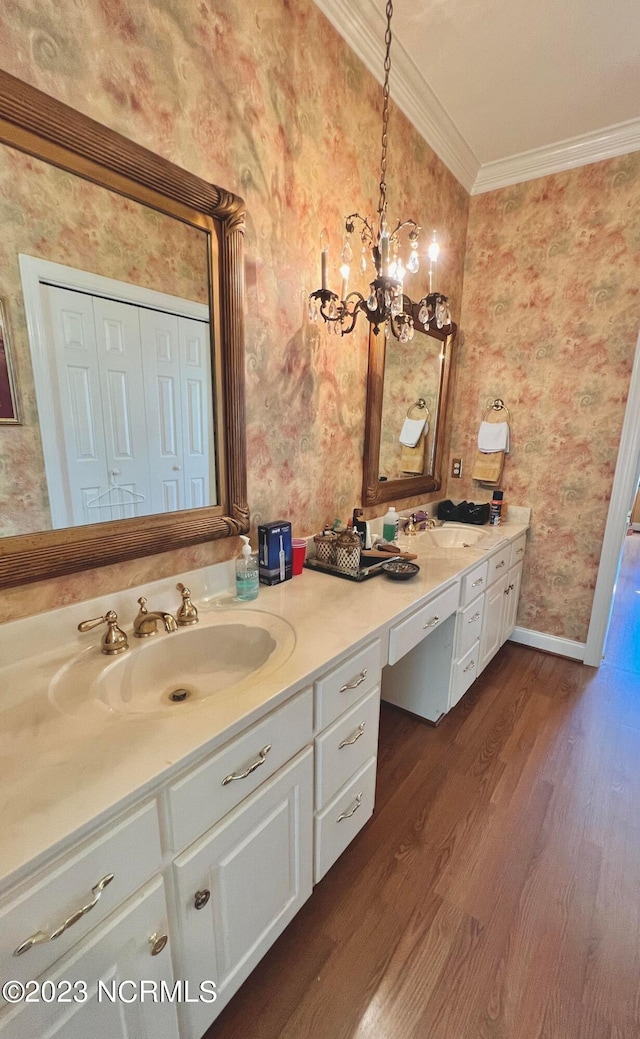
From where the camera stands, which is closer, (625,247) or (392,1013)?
(392,1013)

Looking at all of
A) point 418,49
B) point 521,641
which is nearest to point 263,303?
point 418,49

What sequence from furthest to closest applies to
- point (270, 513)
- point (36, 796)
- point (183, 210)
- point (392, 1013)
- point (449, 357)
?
point (449, 357) < point (270, 513) < point (183, 210) < point (392, 1013) < point (36, 796)

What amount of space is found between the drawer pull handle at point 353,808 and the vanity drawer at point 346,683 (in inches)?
13.8

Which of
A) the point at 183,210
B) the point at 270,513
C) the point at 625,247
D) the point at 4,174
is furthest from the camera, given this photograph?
the point at 625,247

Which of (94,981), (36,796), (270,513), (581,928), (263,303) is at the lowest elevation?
(581,928)

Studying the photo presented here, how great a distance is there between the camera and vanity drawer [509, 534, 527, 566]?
2.41 m

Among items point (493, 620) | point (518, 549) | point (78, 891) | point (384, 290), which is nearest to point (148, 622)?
point (78, 891)

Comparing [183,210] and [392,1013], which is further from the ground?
[183,210]

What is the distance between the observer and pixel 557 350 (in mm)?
2412

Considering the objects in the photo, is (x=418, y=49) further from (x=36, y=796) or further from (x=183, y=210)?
(x=36, y=796)

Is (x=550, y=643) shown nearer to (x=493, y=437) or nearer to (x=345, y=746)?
(x=493, y=437)

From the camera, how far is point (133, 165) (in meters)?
1.02

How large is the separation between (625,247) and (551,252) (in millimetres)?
347

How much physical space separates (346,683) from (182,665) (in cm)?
44
